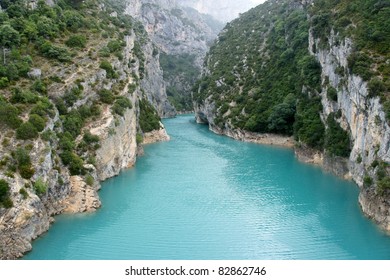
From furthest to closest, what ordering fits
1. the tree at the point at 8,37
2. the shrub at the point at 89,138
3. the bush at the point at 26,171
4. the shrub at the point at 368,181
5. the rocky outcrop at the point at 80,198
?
1. the tree at the point at 8,37
2. the shrub at the point at 89,138
3. the rocky outcrop at the point at 80,198
4. the shrub at the point at 368,181
5. the bush at the point at 26,171

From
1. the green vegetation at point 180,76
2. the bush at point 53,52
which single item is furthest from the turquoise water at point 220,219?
the green vegetation at point 180,76

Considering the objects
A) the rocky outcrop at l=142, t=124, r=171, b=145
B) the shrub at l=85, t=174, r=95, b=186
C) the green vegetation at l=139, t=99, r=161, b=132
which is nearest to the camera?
the shrub at l=85, t=174, r=95, b=186

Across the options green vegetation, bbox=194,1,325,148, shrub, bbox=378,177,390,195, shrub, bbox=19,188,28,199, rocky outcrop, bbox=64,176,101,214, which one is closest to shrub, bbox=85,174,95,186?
rocky outcrop, bbox=64,176,101,214

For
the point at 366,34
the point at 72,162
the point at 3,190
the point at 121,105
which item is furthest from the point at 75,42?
the point at 366,34

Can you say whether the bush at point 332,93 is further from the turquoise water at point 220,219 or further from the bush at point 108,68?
the bush at point 108,68

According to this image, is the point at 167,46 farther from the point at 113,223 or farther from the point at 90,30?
the point at 113,223

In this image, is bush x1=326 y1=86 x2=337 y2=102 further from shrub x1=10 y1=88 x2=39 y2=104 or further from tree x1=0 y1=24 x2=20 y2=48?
tree x1=0 y1=24 x2=20 y2=48

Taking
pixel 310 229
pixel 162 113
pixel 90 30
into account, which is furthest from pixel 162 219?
pixel 162 113
